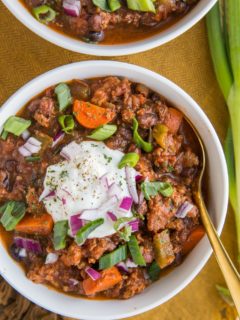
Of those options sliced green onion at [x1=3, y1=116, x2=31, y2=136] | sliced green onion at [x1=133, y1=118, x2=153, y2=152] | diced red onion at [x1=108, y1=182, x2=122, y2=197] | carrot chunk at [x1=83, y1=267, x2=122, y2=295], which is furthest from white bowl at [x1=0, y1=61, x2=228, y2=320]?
diced red onion at [x1=108, y1=182, x2=122, y2=197]

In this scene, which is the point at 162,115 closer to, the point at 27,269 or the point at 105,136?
the point at 105,136

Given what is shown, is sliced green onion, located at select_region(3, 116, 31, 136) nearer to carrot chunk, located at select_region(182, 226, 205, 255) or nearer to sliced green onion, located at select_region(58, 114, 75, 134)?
sliced green onion, located at select_region(58, 114, 75, 134)

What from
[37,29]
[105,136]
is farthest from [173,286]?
[37,29]

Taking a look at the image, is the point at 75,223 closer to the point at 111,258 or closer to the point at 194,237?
the point at 111,258

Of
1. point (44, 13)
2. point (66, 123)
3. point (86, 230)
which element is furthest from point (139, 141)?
point (44, 13)

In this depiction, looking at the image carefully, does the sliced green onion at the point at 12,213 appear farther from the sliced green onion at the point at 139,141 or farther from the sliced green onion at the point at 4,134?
the sliced green onion at the point at 139,141

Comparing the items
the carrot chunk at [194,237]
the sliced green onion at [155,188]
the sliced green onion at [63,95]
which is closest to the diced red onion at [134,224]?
the sliced green onion at [155,188]
